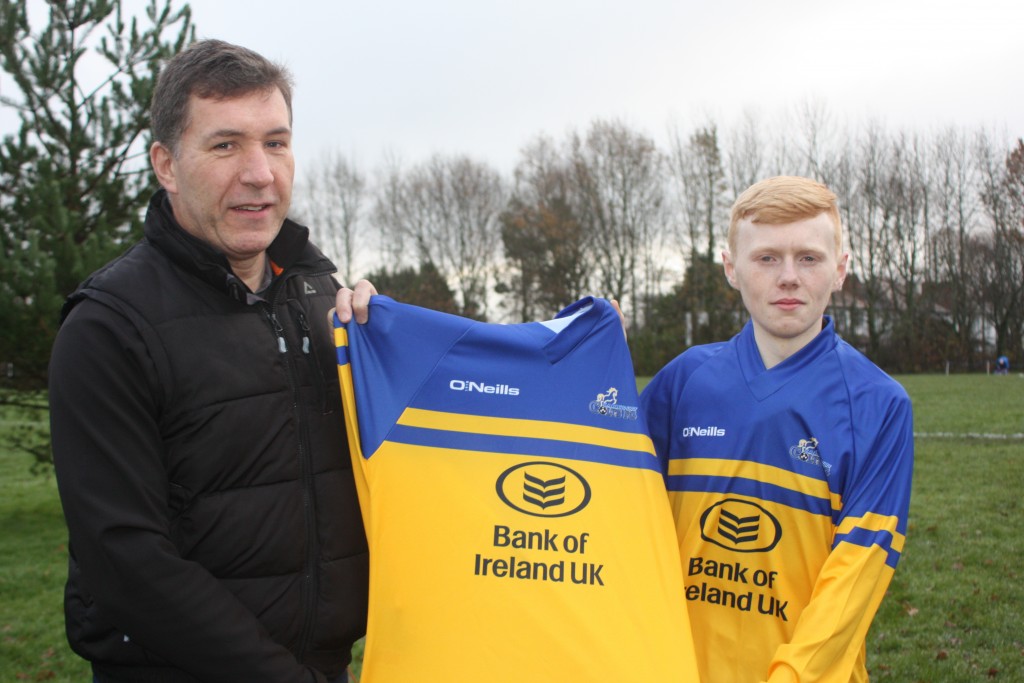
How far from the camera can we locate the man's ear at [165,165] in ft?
7.72

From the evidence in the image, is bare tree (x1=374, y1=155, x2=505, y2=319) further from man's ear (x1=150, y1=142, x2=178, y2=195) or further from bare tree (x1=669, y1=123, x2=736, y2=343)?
man's ear (x1=150, y1=142, x2=178, y2=195)

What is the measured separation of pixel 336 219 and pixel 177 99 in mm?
50332

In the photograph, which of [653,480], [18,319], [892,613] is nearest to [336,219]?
[18,319]

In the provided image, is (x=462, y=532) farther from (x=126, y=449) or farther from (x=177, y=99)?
(x=177, y=99)

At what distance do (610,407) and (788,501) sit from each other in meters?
0.64

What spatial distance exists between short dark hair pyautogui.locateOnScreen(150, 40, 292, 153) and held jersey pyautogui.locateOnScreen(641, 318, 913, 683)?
175cm

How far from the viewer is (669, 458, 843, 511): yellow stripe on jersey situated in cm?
261

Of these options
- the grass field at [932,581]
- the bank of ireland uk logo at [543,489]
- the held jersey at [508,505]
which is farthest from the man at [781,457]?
the grass field at [932,581]

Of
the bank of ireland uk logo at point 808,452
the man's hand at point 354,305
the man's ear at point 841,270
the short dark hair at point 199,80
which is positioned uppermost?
the short dark hair at point 199,80

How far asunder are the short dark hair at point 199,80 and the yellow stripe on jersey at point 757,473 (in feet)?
5.94

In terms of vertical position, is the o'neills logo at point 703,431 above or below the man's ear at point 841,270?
below

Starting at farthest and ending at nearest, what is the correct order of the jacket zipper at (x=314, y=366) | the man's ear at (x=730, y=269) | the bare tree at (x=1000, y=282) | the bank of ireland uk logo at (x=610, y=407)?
the bare tree at (x=1000, y=282) → the man's ear at (x=730, y=269) → the bank of ireland uk logo at (x=610, y=407) → the jacket zipper at (x=314, y=366)

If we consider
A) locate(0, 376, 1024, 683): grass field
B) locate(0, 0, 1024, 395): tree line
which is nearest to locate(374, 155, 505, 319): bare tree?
locate(0, 0, 1024, 395): tree line

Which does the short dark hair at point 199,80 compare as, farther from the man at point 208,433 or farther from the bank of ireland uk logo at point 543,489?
the bank of ireland uk logo at point 543,489
